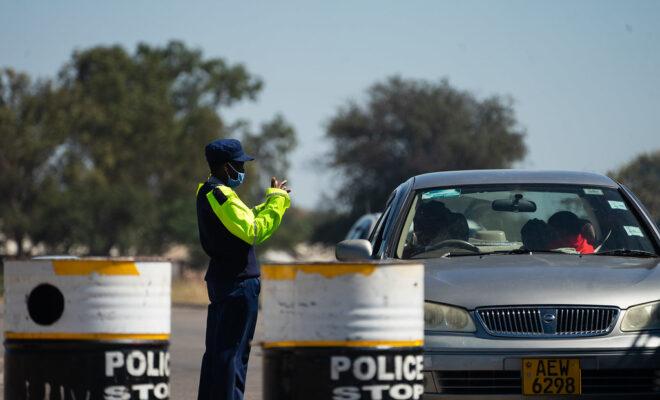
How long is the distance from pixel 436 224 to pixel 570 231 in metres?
0.79

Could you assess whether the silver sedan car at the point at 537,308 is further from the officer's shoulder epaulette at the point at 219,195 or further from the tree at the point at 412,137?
the tree at the point at 412,137

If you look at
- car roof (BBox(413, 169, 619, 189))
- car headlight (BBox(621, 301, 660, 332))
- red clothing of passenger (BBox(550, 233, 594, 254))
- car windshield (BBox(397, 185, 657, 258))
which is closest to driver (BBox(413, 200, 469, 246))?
car windshield (BBox(397, 185, 657, 258))

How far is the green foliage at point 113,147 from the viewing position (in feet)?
198

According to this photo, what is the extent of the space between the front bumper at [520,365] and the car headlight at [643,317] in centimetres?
8

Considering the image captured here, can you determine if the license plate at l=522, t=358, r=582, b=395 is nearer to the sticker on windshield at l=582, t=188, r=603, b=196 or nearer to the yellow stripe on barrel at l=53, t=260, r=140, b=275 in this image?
the sticker on windshield at l=582, t=188, r=603, b=196

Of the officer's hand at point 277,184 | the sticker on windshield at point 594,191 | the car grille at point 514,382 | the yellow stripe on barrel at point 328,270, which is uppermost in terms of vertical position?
the sticker on windshield at point 594,191

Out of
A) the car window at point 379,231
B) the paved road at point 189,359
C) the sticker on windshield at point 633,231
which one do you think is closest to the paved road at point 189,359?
the paved road at point 189,359

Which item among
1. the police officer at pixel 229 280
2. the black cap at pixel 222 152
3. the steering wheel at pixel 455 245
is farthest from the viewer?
the steering wheel at pixel 455 245

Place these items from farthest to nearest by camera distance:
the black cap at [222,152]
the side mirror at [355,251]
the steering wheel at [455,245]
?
the steering wheel at [455,245] < the black cap at [222,152] < the side mirror at [355,251]

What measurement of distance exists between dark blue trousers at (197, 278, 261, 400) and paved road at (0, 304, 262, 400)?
2.53 meters

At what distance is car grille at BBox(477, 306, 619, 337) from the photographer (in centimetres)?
812

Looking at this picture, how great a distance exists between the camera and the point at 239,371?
8891 mm

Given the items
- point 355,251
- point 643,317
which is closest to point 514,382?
point 643,317

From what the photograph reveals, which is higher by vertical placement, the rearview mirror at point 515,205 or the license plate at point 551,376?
the rearview mirror at point 515,205
